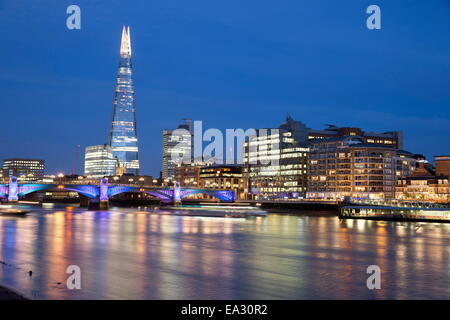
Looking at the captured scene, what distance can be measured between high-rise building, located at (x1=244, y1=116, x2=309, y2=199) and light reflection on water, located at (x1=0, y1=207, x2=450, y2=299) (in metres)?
115

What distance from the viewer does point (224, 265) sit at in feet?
116

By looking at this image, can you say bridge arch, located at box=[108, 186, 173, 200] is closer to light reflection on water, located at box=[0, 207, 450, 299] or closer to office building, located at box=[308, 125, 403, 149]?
office building, located at box=[308, 125, 403, 149]

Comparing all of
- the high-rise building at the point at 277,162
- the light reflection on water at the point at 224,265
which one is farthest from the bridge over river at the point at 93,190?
the light reflection on water at the point at 224,265

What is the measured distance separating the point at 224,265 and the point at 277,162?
484 feet

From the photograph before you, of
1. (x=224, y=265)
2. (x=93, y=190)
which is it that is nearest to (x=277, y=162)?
(x=93, y=190)

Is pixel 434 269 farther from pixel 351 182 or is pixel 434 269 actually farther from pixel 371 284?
pixel 351 182

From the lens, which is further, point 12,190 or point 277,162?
point 277,162

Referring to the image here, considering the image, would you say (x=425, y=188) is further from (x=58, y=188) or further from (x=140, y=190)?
(x=58, y=188)

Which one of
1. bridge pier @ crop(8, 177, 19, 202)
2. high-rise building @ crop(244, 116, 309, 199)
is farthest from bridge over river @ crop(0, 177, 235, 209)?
high-rise building @ crop(244, 116, 309, 199)

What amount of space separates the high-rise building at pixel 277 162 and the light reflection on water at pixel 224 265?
115 m

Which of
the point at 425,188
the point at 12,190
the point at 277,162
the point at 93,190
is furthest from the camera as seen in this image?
the point at 277,162

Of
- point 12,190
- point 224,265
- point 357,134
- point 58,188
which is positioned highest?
point 357,134

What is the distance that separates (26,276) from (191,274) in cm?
894
